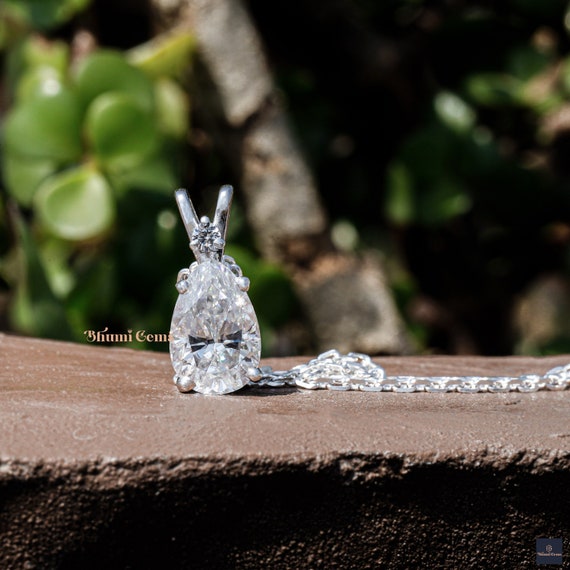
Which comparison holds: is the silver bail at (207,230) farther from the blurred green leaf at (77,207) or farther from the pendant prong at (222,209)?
the blurred green leaf at (77,207)

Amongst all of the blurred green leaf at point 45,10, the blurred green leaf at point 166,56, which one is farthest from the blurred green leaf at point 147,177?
the blurred green leaf at point 45,10

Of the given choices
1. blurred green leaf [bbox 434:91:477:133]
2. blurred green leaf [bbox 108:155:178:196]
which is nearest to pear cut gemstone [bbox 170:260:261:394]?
blurred green leaf [bbox 108:155:178:196]

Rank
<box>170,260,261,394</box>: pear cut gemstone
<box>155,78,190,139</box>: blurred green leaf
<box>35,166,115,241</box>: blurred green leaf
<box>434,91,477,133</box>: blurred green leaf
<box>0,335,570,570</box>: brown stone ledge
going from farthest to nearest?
1. <box>434,91,477,133</box>: blurred green leaf
2. <box>155,78,190,139</box>: blurred green leaf
3. <box>35,166,115,241</box>: blurred green leaf
4. <box>170,260,261,394</box>: pear cut gemstone
5. <box>0,335,570,570</box>: brown stone ledge

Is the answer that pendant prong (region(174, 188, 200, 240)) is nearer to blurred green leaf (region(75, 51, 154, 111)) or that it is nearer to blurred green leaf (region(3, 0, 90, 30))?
blurred green leaf (region(75, 51, 154, 111))

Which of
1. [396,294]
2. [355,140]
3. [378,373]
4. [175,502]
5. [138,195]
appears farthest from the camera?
[355,140]

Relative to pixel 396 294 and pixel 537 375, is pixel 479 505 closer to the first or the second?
pixel 537 375

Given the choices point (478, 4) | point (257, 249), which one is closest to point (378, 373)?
point (257, 249)
